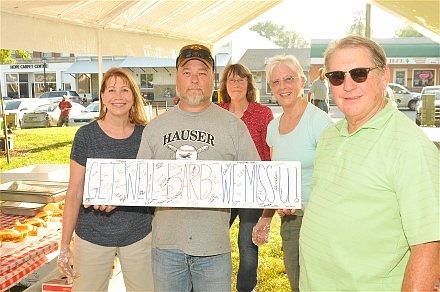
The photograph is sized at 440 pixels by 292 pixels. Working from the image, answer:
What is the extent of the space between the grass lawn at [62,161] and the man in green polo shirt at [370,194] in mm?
2831

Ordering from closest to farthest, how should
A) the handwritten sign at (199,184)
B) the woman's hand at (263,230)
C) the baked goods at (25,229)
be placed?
the handwritten sign at (199,184) → the woman's hand at (263,230) → the baked goods at (25,229)

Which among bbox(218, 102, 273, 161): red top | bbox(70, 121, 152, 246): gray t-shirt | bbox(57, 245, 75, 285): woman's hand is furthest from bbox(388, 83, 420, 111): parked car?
bbox(57, 245, 75, 285): woman's hand

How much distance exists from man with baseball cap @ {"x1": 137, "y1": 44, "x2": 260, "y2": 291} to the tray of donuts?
1329 mm

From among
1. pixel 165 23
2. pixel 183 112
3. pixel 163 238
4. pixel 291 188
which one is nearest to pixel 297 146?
pixel 291 188

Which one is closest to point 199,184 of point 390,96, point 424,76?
point 390,96

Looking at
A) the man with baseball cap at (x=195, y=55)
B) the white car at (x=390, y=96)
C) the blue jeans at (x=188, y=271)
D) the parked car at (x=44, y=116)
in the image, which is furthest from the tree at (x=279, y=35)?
the blue jeans at (x=188, y=271)

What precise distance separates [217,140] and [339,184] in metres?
0.89

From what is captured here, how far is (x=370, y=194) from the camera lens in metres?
1.70

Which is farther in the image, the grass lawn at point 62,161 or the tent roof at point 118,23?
the grass lawn at point 62,161

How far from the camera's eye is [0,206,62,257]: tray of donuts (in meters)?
3.26

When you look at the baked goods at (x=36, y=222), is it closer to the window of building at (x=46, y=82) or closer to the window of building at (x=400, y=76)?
the window of building at (x=400, y=76)

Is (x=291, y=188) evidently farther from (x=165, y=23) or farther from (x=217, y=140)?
(x=165, y=23)

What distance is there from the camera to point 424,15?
6.73 m

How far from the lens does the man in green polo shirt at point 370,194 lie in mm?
1579
